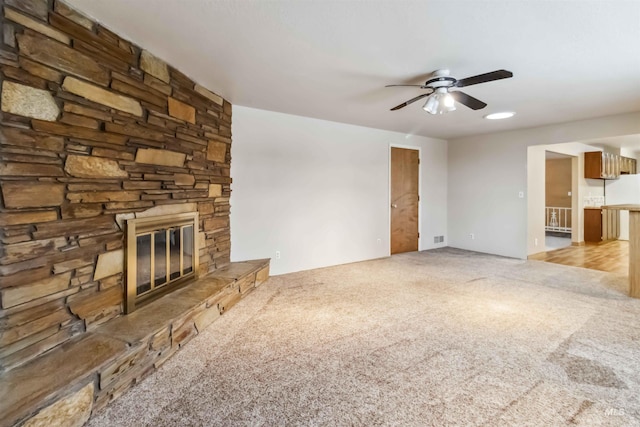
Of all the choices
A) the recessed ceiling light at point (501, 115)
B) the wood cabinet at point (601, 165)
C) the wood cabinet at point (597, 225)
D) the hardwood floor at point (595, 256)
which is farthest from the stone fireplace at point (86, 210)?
the wood cabinet at point (597, 225)

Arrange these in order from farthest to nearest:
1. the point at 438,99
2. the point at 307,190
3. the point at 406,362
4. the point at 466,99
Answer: the point at 307,190, the point at 438,99, the point at 466,99, the point at 406,362

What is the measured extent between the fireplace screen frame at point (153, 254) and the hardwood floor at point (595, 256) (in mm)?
5465

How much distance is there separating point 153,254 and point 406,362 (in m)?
2.12

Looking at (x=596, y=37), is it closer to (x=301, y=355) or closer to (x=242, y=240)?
(x=301, y=355)

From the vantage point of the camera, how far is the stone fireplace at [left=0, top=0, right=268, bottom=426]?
1607 millimetres

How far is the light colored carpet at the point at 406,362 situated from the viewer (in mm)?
1707

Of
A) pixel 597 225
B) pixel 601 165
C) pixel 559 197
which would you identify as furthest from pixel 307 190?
pixel 559 197

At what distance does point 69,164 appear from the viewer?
1892mm

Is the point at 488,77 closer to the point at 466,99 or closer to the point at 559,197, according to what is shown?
the point at 466,99

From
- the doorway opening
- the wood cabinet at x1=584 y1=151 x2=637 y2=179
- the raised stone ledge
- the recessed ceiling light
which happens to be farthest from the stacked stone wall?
the doorway opening

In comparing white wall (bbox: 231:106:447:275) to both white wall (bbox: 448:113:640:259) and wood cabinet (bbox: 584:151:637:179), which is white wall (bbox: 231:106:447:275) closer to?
white wall (bbox: 448:113:640:259)

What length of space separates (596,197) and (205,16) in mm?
9011

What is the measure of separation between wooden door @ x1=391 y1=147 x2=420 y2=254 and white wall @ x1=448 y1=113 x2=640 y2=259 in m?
0.97

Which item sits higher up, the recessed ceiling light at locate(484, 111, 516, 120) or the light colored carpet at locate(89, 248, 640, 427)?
the recessed ceiling light at locate(484, 111, 516, 120)
